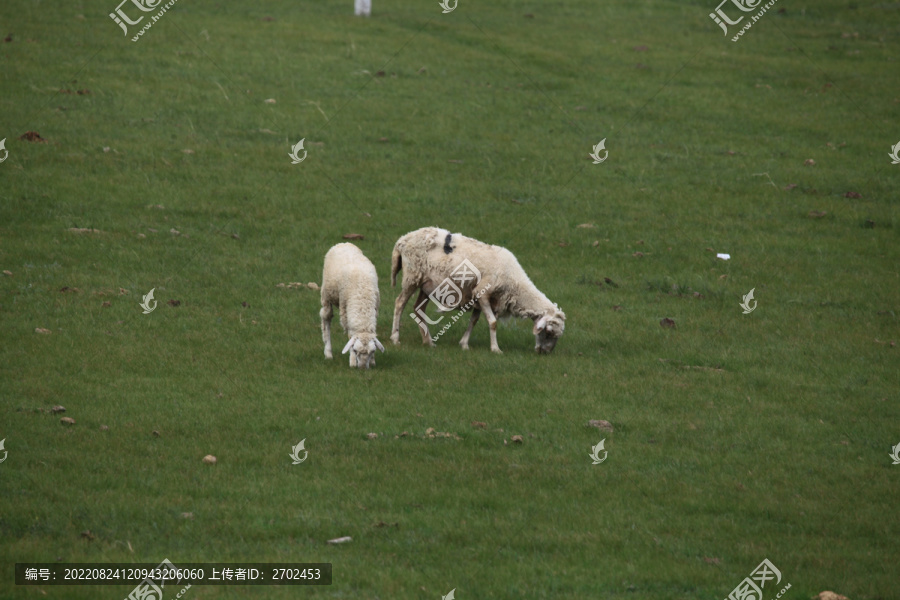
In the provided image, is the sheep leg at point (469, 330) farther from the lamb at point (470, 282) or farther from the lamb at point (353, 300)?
the lamb at point (353, 300)

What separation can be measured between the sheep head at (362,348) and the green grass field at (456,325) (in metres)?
0.45

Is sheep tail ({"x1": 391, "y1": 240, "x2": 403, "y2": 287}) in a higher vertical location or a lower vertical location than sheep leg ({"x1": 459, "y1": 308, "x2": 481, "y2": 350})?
higher

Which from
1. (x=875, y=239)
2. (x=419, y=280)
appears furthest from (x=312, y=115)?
(x=875, y=239)

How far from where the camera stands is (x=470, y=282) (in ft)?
61.3

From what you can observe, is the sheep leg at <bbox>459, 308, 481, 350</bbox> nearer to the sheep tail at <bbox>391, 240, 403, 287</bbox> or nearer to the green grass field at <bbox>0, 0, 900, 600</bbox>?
the green grass field at <bbox>0, 0, 900, 600</bbox>

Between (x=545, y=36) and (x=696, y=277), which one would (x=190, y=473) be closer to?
(x=696, y=277)

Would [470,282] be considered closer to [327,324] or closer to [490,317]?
[490,317]

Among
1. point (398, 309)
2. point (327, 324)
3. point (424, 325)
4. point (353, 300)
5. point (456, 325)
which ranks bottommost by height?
point (456, 325)

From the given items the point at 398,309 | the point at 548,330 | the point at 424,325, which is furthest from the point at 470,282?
the point at 548,330

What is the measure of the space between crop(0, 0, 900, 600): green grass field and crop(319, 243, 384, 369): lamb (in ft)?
1.67

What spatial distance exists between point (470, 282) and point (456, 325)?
1.65m

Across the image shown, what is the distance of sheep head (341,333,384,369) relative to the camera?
16.2 meters

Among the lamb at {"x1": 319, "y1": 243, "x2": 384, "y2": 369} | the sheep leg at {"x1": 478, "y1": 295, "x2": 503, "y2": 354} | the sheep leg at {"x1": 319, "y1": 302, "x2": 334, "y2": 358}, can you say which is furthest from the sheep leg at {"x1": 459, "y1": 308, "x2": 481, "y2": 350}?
the sheep leg at {"x1": 319, "y1": 302, "x2": 334, "y2": 358}

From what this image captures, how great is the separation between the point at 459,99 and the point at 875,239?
48.2 feet
